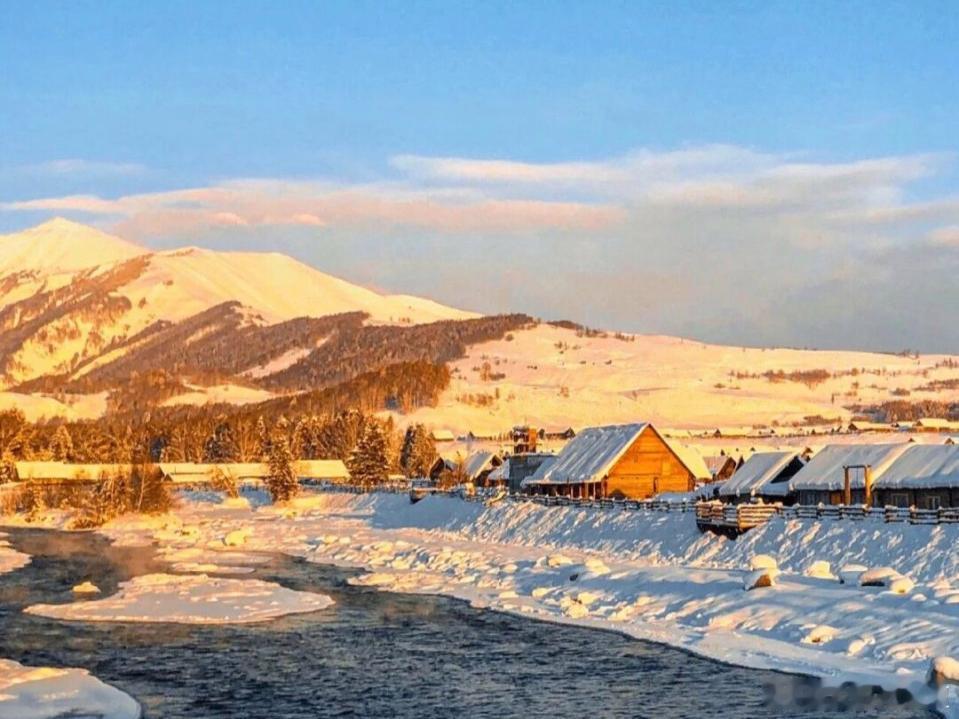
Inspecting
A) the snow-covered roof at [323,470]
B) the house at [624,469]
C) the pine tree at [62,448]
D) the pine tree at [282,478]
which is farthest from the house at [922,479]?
the pine tree at [62,448]

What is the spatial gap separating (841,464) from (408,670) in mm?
36897

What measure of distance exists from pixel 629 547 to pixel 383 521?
1714 inches

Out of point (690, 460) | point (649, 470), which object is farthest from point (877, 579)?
point (690, 460)

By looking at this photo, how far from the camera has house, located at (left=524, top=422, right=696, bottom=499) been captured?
275 ft

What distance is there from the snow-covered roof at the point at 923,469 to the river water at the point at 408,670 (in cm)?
2327

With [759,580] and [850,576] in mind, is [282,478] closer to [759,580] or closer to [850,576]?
[759,580]

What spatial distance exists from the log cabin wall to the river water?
126 ft

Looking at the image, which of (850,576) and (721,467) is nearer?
(850,576)

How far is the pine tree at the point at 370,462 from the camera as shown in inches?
5546

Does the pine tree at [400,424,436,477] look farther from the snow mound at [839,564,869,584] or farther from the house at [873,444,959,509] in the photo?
the snow mound at [839,564,869,584]

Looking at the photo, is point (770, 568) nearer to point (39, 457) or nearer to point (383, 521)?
point (383, 521)

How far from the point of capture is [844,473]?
6297cm

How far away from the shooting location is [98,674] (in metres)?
32.2

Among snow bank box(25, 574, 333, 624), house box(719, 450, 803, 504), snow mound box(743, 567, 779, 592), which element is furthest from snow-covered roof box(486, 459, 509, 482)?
snow mound box(743, 567, 779, 592)
